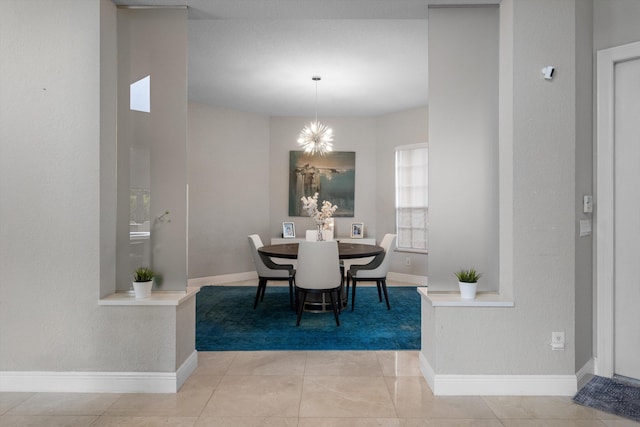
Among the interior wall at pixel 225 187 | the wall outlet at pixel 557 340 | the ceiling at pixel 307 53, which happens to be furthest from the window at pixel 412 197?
the wall outlet at pixel 557 340

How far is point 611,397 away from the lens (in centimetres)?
246

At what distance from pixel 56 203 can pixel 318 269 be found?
2.26 metres

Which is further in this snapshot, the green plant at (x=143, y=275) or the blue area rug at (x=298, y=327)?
the blue area rug at (x=298, y=327)

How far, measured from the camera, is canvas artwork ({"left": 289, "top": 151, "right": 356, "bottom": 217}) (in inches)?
271

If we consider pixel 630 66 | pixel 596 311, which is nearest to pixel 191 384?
pixel 596 311

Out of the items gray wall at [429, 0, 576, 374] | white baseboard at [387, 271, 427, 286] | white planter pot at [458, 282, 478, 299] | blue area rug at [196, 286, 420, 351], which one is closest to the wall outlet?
gray wall at [429, 0, 576, 374]

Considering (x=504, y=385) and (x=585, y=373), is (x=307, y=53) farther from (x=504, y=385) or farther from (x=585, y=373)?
(x=585, y=373)

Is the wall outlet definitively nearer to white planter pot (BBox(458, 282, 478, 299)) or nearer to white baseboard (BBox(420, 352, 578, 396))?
white baseboard (BBox(420, 352, 578, 396))

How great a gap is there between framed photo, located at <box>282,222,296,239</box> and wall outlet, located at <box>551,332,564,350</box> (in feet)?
15.5

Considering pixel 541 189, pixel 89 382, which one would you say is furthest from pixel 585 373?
pixel 89 382

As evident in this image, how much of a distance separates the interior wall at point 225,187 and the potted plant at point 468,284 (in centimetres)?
453

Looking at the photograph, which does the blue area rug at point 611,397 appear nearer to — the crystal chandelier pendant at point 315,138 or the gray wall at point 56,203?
the gray wall at point 56,203

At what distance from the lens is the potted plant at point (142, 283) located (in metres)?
2.62

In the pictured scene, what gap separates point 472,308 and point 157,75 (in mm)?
2672
